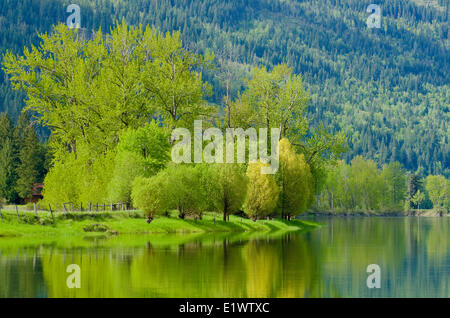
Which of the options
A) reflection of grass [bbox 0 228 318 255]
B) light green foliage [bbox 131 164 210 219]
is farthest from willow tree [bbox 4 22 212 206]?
reflection of grass [bbox 0 228 318 255]

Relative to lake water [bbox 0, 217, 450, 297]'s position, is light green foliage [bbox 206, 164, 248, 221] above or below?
above

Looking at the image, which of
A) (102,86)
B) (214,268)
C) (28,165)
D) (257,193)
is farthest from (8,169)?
(214,268)

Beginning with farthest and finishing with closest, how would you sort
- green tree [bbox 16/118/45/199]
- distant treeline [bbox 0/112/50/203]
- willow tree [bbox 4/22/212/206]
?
distant treeline [bbox 0/112/50/203], green tree [bbox 16/118/45/199], willow tree [bbox 4/22/212/206]

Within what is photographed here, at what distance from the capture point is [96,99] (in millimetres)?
78375

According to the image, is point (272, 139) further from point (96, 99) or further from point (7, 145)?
point (7, 145)

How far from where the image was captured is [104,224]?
6725 cm

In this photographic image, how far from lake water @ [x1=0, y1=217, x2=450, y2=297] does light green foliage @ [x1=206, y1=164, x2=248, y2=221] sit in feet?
54.4

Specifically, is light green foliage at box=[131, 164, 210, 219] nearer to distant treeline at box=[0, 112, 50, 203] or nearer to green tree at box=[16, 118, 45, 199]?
green tree at box=[16, 118, 45, 199]

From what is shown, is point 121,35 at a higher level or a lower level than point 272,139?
higher

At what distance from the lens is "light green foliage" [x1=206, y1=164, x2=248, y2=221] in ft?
253
